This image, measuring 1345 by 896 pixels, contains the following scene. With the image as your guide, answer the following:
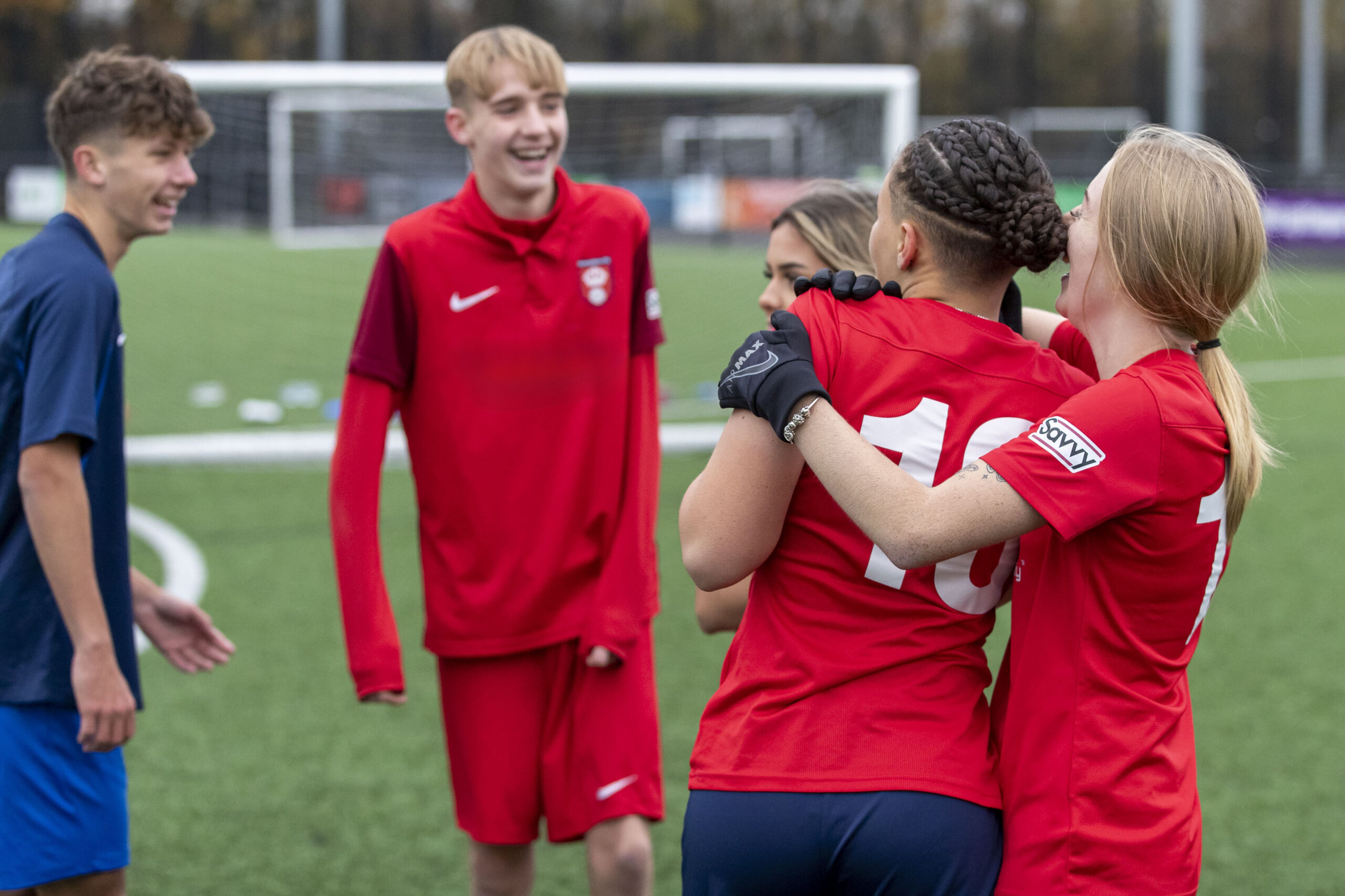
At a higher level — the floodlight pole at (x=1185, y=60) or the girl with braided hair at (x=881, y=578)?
the floodlight pole at (x=1185, y=60)

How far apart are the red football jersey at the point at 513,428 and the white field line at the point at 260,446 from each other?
5246mm

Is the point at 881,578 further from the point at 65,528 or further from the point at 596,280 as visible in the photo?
the point at 65,528

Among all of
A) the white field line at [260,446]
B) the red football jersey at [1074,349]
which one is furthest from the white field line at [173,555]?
the red football jersey at [1074,349]

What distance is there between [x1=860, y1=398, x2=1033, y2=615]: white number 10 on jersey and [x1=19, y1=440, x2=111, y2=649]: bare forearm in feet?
4.51

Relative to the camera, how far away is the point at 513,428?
2799 millimetres

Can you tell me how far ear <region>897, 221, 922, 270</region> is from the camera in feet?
5.85

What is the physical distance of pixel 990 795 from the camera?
5.76 feet

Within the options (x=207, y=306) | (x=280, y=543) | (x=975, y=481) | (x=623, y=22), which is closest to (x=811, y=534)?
(x=975, y=481)

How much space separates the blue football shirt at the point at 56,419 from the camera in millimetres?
2311

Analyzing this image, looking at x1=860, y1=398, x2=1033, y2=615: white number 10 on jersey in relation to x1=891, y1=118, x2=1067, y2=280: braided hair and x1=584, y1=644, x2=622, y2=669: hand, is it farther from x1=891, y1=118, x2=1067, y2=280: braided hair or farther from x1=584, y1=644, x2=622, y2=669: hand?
x1=584, y1=644, x2=622, y2=669: hand

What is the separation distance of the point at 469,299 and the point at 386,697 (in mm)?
814

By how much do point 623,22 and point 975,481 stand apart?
42.3 m

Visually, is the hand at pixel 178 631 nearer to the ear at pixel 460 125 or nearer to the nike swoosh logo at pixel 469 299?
the nike swoosh logo at pixel 469 299

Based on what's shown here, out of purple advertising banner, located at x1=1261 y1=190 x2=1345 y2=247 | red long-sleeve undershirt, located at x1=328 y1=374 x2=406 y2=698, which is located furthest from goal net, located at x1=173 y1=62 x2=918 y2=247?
purple advertising banner, located at x1=1261 y1=190 x2=1345 y2=247
